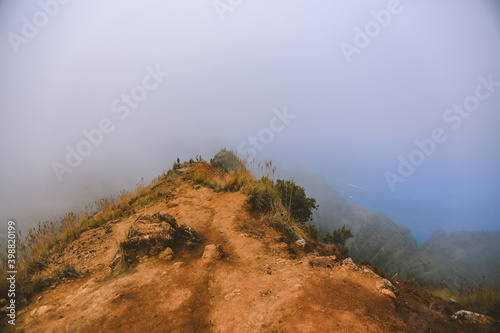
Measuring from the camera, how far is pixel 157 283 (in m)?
3.14

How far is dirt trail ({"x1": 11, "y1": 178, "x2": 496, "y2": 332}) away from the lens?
2.32 meters

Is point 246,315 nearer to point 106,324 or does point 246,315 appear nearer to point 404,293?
point 106,324

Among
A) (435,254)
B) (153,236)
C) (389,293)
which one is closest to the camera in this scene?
(389,293)

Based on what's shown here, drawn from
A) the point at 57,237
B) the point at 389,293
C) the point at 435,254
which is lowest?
the point at 435,254

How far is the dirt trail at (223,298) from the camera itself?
232cm

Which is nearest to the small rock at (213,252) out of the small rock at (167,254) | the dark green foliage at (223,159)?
the small rock at (167,254)

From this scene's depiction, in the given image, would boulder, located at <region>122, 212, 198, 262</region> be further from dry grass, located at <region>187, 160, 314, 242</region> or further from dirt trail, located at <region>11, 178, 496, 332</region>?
dry grass, located at <region>187, 160, 314, 242</region>

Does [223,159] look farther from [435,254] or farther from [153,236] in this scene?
[435,254]

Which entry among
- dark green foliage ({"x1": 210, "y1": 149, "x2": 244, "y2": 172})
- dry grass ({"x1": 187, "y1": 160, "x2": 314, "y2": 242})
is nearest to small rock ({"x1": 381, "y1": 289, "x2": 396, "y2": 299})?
dry grass ({"x1": 187, "y1": 160, "x2": 314, "y2": 242})

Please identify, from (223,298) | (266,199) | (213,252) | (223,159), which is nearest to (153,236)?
(213,252)

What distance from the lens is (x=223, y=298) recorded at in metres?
2.84

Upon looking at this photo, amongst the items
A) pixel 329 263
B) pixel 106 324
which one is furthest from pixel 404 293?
pixel 106 324

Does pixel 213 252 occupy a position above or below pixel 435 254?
above

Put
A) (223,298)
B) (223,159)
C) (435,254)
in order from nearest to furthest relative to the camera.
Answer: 1. (223,298)
2. (223,159)
3. (435,254)
